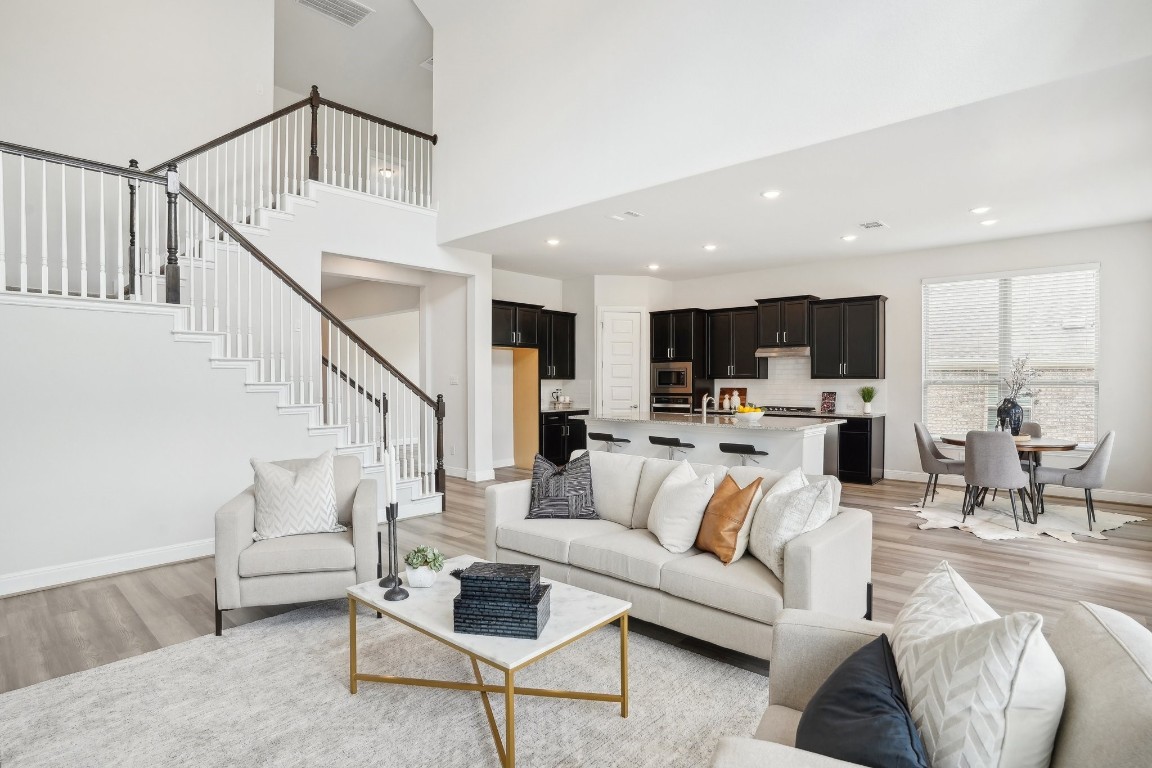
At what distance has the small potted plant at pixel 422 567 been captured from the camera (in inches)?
103

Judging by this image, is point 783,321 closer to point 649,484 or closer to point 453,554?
point 649,484

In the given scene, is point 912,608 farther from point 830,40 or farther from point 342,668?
point 830,40

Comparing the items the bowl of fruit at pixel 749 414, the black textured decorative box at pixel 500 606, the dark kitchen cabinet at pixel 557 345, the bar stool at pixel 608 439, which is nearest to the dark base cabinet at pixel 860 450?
the bowl of fruit at pixel 749 414

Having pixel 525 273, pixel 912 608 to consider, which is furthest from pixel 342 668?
pixel 525 273

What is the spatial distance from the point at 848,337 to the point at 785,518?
19.5ft

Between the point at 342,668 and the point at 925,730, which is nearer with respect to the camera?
the point at 925,730

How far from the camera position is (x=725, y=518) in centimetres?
305

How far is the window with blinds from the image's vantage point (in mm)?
6734

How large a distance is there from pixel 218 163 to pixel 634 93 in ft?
13.3

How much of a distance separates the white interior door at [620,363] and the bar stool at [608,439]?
2.36 meters

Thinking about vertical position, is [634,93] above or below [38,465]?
above

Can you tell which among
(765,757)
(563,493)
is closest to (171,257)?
(563,493)

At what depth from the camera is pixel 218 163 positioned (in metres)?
5.96

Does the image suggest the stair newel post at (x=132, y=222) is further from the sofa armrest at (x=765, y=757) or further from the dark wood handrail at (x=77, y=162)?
the sofa armrest at (x=765, y=757)
